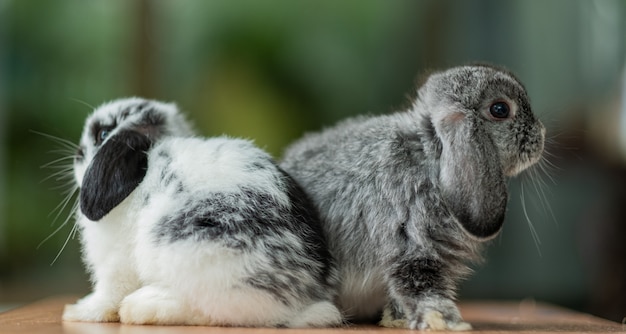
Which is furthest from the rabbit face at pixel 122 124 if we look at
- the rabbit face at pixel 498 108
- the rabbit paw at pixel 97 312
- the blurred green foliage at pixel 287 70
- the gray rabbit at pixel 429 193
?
the blurred green foliage at pixel 287 70

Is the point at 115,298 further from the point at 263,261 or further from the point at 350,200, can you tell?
the point at 350,200

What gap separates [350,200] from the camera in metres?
1.46

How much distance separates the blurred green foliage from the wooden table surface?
117 centimetres

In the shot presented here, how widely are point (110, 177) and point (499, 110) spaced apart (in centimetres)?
72

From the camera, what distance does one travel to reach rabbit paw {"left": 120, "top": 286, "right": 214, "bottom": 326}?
1362 millimetres

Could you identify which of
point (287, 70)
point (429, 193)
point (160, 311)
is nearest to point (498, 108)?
point (429, 193)

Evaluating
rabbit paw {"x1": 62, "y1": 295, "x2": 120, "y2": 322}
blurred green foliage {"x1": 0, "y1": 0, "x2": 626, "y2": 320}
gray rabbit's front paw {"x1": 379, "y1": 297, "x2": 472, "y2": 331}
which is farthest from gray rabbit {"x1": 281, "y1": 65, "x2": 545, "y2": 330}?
blurred green foliage {"x1": 0, "y1": 0, "x2": 626, "y2": 320}

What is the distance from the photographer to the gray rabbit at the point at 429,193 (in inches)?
52.8

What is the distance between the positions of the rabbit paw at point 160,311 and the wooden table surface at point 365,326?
24 mm

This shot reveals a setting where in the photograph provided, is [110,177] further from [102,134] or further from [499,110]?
[499,110]

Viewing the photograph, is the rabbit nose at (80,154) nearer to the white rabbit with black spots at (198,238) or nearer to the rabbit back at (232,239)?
the white rabbit with black spots at (198,238)

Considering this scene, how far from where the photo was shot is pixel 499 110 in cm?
142

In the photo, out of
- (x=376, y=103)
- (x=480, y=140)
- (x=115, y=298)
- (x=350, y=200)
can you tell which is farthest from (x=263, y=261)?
(x=376, y=103)

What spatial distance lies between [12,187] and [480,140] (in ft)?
7.70
